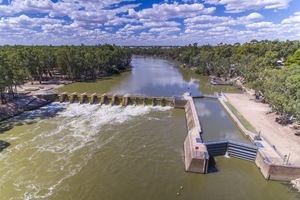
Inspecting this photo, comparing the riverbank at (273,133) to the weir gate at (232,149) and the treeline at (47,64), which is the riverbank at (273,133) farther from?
the treeline at (47,64)

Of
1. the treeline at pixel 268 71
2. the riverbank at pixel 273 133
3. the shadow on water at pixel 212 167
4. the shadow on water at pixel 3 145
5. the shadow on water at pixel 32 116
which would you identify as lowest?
the shadow on water at pixel 212 167

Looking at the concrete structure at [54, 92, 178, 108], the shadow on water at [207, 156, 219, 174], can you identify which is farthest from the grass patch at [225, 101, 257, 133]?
the concrete structure at [54, 92, 178, 108]

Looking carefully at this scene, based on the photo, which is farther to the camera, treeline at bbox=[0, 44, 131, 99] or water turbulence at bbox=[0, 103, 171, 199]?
treeline at bbox=[0, 44, 131, 99]

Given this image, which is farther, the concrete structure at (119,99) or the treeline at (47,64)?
the concrete structure at (119,99)

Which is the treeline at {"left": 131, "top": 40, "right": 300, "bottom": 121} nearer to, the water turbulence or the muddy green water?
the muddy green water

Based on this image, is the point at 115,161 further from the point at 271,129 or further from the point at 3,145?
the point at 271,129

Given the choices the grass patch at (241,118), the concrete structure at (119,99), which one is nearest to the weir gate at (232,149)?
the grass patch at (241,118)

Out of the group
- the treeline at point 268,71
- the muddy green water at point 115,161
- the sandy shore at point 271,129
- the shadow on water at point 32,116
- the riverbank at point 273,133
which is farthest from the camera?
the shadow on water at point 32,116

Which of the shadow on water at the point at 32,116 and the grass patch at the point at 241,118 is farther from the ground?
the grass patch at the point at 241,118
